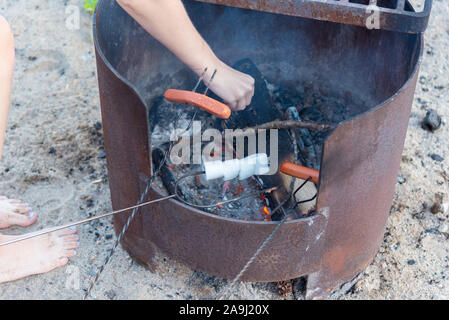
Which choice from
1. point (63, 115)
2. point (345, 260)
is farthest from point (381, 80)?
point (63, 115)

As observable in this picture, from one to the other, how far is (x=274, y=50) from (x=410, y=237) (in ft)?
3.76

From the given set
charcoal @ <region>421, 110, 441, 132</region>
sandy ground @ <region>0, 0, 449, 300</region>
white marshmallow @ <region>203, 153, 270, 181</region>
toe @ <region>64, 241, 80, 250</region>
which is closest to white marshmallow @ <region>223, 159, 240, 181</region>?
white marshmallow @ <region>203, 153, 270, 181</region>

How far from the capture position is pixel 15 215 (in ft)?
7.54

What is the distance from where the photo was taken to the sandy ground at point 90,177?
2.11 meters

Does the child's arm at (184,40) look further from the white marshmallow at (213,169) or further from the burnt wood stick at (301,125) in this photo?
the white marshmallow at (213,169)

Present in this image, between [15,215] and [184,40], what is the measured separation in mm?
1093

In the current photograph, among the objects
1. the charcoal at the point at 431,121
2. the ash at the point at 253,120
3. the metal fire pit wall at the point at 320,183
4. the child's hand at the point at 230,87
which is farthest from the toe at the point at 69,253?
the charcoal at the point at 431,121

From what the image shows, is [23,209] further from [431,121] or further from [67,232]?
[431,121]

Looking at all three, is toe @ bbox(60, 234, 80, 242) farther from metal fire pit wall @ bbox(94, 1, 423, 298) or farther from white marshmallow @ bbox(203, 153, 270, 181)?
white marshmallow @ bbox(203, 153, 270, 181)

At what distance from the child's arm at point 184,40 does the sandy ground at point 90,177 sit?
0.75 metres

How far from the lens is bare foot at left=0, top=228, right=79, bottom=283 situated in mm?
2125

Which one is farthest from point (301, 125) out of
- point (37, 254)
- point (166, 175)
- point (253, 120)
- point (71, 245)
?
point (37, 254)

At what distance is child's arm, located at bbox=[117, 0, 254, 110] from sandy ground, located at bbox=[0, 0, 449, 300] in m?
0.75

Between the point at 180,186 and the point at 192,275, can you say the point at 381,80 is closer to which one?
the point at 180,186
